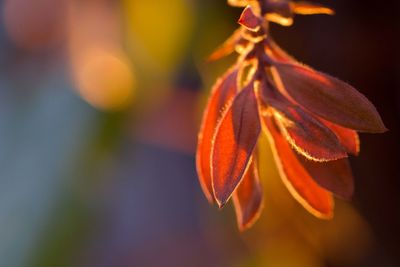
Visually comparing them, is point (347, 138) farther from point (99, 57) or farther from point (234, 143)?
point (99, 57)

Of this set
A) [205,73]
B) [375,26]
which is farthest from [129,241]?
[375,26]

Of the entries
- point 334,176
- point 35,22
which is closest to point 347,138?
point 334,176

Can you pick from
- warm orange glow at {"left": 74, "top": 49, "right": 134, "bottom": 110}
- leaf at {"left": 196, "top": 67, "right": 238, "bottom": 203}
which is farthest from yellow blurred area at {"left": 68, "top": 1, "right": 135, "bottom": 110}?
leaf at {"left": 196, "top": 67, "right": 238, "bottom": 203}

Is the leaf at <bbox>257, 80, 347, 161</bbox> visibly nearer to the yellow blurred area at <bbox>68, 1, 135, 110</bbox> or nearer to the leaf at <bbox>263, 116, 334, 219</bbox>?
the leaf at <bbox>263, 116, 334, 219</bbox>

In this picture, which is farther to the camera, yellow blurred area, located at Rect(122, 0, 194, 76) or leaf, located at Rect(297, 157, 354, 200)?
yellow blurred area, located at Rect(122, 0, 194, 76)

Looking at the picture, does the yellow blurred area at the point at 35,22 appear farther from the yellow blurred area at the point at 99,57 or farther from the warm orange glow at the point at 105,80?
the warm orange glow at the point at 105,80

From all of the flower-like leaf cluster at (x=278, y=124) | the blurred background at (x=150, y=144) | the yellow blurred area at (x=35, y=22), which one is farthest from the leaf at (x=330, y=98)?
the yellow blurred area at (x=35, y=22)

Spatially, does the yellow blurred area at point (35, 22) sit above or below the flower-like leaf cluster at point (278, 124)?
below
